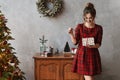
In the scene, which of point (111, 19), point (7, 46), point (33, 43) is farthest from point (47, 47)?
point (111, 19)

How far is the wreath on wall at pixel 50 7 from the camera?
4.45 m

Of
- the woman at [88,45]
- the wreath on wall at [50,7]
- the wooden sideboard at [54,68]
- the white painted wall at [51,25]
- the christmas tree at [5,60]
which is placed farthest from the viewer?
the white painted wall at [51,25]

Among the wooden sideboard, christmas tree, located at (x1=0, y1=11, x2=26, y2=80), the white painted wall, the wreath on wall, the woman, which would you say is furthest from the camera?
the white painted wall

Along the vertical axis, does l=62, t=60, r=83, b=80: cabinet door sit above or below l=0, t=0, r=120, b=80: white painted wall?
below

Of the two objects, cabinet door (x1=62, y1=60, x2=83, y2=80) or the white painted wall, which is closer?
cabinet door (x1=62, y1=60, x2=83, y2=80)

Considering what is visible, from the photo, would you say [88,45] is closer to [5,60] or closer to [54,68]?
[54,68]

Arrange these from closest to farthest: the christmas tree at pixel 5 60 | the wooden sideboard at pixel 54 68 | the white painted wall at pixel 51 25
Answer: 1. the christmas tree at pixel 5 60
2. the wooden sideboard at pixel 54 68
3. the white painted wall at pixel 51 25

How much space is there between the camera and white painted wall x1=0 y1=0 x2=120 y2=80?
14.9 ft

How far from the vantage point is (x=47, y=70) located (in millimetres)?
4184

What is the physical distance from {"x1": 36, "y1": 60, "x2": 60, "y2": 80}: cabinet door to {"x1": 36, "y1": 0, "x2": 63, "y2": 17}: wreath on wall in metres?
0.82

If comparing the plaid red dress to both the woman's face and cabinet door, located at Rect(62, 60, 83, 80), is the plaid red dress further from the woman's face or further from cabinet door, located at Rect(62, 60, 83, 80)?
cabinet door, located at Rect(62, 60, 83, 80)

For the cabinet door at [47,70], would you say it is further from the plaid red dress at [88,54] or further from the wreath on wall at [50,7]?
the wreath on wall at [50,7]

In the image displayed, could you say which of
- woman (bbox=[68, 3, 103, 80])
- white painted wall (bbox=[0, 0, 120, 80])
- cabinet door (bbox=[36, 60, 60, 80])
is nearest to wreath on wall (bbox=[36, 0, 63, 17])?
white painted wall (bbox=[0, 0, 120, 80])

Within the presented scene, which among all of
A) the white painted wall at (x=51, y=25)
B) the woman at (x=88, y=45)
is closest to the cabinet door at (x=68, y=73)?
the woman at (x=88, y=45)
